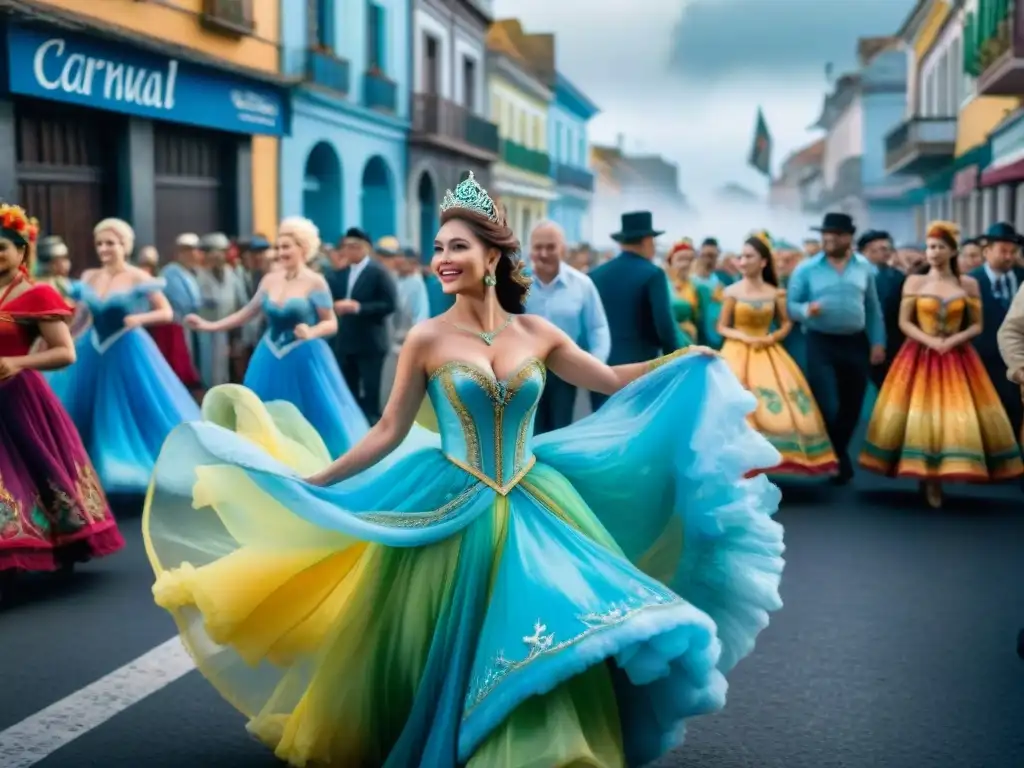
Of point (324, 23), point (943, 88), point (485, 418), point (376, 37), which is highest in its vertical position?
point (943, 88)

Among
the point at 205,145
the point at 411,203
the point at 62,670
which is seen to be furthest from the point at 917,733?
the point at 411,203

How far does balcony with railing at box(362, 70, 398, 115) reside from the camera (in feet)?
100

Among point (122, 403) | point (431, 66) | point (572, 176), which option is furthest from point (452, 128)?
point (572, 176)

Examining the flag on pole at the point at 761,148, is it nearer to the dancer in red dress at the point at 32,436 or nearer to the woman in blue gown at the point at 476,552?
the dancer in red dress at the point at 32,436

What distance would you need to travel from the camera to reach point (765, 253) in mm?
11766

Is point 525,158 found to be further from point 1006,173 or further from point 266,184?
point 266,184

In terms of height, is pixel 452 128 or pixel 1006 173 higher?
pixel 452 128

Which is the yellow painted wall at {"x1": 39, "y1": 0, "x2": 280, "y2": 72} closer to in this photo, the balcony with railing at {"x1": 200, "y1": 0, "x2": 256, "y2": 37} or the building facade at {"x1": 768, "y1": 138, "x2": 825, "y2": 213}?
the balcony with railing at {"x1": 200, "y1": 0, "x2": 256, "y2": 37}

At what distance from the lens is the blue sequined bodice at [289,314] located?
10797mm

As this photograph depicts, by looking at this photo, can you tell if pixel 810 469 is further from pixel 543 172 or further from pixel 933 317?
pixel 543 172

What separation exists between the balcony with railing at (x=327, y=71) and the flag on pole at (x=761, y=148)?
5333 cm

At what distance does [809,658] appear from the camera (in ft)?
21.6

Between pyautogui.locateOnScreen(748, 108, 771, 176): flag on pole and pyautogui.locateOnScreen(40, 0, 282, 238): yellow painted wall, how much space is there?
57.5 meters

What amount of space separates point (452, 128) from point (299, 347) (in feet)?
90.0
